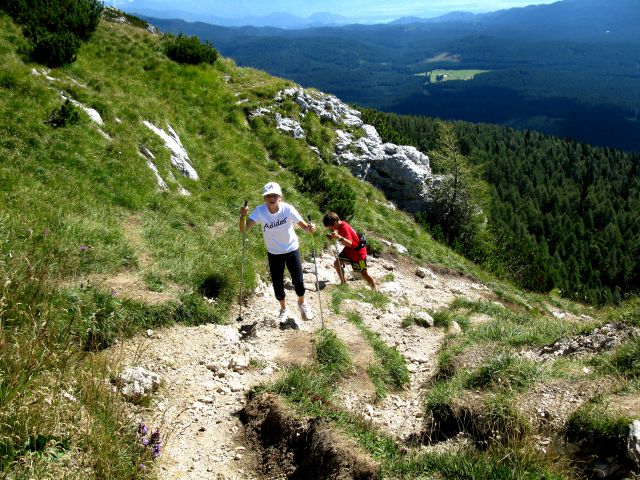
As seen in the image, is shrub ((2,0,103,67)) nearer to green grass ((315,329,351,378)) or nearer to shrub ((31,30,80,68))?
shrub ((31,30,80,68))

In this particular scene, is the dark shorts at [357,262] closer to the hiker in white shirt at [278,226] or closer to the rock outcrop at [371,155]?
the hiker in white shirt at [278,226]

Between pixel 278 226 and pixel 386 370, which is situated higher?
pixel 278 226

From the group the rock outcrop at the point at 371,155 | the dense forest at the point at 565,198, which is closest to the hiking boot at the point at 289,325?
the rock outcrop at the point at 371,155

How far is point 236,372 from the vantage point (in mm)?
7234

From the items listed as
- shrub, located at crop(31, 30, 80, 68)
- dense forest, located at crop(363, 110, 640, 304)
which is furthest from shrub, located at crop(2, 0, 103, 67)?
dense forest, located at crop(363, 110, 640, 304)

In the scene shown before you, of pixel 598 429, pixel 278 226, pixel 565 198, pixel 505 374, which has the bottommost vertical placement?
pixel 565 198

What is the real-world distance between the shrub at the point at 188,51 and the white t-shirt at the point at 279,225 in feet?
61.6

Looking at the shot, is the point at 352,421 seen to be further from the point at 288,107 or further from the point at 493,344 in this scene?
the point at 288,107

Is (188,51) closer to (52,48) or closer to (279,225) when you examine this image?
(52,48)

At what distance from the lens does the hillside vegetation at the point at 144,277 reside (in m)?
4.49

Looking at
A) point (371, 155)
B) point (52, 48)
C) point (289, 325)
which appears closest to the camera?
point (289, 325)

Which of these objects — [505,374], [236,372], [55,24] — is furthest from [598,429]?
[55,24]

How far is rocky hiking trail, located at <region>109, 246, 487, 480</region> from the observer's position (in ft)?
17.9

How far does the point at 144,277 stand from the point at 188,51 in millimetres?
19159
